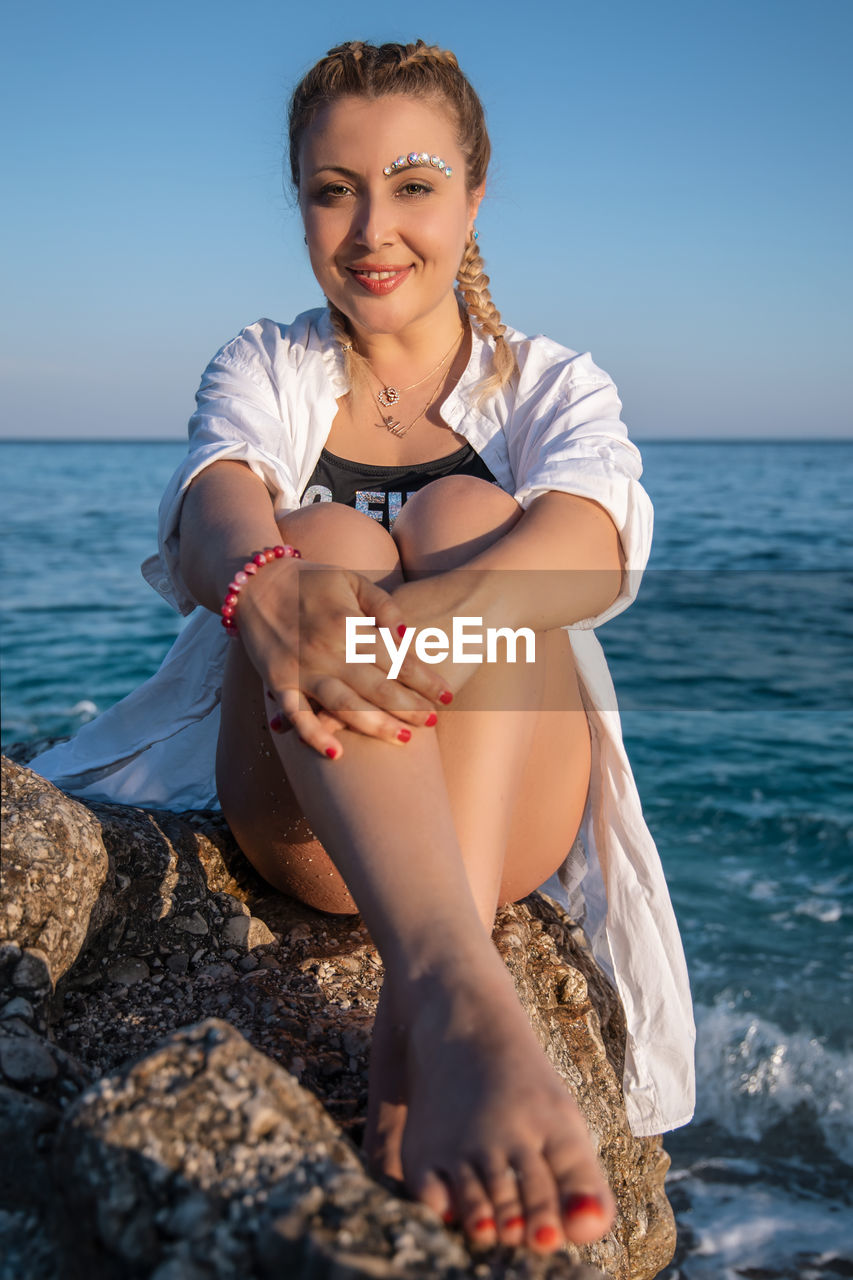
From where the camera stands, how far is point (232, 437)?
2.07 meters

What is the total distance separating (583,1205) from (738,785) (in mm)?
5512

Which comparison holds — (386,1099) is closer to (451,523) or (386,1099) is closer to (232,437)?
(451,523)

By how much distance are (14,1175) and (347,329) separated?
186 centimetres

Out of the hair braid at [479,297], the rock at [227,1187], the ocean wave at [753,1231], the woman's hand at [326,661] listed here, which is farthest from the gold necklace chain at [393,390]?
the ocean wave at [753,1231]

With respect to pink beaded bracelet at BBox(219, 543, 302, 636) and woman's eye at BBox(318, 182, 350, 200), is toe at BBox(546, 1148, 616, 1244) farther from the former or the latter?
woman's eye at BBox(318, 182, 350, 200)

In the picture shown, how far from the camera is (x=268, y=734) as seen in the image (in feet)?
6.08

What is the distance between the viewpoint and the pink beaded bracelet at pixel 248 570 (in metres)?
1.68

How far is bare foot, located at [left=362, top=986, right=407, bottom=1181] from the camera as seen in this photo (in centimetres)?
124

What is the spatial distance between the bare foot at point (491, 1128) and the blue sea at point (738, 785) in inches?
75.9

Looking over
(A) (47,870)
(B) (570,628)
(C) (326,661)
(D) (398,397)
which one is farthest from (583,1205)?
(D) (398,397)

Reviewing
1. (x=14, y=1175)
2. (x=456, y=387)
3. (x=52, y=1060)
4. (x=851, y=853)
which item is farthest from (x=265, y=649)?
(x=851, y=853)

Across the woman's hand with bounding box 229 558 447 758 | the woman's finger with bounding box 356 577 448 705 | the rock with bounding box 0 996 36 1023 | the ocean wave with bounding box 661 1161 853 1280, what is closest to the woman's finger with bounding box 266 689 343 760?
the woman's hand with bounding box 229 558 447 758

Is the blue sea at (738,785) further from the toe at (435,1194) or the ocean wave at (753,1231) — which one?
the toe at (435,1194)

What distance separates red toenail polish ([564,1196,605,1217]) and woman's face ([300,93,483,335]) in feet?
5.75
